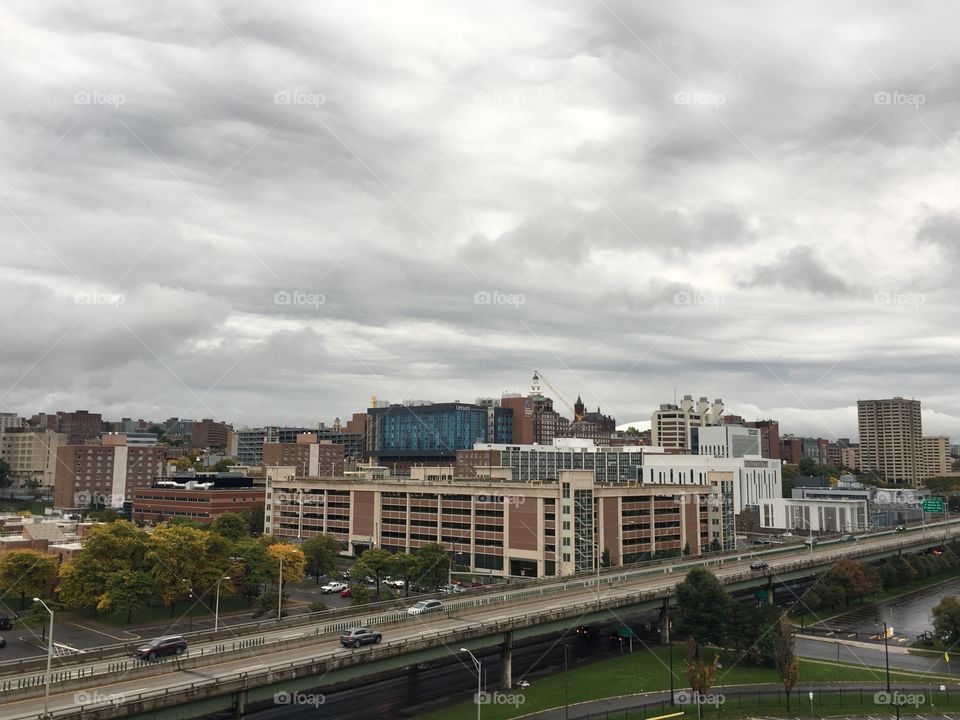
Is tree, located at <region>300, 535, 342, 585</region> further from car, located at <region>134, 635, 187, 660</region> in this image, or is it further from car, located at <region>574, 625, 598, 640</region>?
car, located at <region>134, 635, 187, 660</region>

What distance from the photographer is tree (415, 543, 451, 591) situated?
79.6 m

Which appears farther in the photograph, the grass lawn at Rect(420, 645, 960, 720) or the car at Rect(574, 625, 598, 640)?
the car at Rect(574, 625, 598, 640)

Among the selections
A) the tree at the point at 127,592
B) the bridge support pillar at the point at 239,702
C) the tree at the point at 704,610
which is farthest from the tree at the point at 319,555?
the bridge support pillar at the point at 239,702

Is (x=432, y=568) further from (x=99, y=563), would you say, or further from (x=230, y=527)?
(x=99, y=563)

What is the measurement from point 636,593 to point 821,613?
28.8m

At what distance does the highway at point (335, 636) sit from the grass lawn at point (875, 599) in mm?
5652

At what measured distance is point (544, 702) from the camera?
48656 mm

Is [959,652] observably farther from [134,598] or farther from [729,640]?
[134,598]

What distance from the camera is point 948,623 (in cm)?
6456

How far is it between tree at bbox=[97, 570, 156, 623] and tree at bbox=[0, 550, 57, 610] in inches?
362

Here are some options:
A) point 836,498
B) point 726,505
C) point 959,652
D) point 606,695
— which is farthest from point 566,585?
point 836,498

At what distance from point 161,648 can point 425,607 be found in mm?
20737

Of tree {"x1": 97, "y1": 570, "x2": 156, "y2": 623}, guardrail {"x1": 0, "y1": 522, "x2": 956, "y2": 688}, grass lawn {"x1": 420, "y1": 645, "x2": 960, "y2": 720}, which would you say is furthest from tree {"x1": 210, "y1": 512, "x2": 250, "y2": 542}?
grass lawn {"x1": 420, "y1": 645, "x2": 960, "y2": 720}

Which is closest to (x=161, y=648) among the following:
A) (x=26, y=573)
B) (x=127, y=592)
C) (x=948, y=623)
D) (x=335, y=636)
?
(x=335, y=636)
